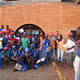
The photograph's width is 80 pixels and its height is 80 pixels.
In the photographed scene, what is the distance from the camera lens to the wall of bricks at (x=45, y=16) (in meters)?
8.49

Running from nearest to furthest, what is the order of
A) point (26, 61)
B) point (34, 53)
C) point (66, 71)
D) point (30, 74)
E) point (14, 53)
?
point (30, 74) → point (66, 71) → point (26, 61) → point (34, 53) → point (14, 53)

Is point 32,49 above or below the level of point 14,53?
above

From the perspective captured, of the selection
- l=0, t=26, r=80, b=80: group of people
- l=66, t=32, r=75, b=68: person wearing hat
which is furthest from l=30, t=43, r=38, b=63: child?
l=66, t=32, r=75, b=68: person wearing hat

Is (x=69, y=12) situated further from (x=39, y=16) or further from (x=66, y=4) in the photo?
(x=39, y=16)

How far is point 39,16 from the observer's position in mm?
8609

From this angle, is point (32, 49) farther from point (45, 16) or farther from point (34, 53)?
point (45, 16)

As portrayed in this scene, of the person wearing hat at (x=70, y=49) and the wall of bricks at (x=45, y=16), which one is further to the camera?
the wall of bricks at (x=45, y=16)

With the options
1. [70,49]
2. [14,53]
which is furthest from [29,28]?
[70,49]

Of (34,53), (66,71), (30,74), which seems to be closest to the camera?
→ (30,74)

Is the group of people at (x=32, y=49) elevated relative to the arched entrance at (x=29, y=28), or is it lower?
lower

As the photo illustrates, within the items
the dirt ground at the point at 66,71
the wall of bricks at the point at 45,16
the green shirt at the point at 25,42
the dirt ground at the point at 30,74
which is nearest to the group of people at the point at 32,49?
Answer: the green shirt at the point at 25,42

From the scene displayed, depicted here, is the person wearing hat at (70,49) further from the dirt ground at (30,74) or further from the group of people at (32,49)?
the dirt ground at (30,74)

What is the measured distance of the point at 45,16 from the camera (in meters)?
8.58

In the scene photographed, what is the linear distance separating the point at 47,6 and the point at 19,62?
15.2ft
